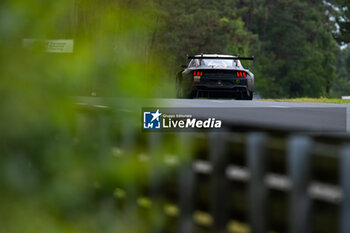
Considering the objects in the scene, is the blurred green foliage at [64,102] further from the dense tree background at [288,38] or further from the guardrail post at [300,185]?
the dense tree background at [288,38]

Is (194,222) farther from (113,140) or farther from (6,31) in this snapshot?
(6,31)

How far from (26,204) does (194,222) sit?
3213 mm

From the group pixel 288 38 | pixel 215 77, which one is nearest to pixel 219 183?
pixel 215 77

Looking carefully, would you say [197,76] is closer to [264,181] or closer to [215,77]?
[215,77]

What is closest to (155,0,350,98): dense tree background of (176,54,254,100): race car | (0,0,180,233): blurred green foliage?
(176,54,254,100): race car

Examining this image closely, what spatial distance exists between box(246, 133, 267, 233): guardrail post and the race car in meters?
15.5

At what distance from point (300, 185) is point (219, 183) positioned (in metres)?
0.87

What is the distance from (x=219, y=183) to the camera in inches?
183

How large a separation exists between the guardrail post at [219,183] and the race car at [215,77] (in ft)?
49.6

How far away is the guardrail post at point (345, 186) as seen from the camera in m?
3.51

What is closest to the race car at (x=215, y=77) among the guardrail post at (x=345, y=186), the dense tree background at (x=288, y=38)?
the guardrail post at (x=345, y=186)

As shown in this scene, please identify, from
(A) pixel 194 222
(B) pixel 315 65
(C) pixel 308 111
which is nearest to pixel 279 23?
(B) pixel 315 65

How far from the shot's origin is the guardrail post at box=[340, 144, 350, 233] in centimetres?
351

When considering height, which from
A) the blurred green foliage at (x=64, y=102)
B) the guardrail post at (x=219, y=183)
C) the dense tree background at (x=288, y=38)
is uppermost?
the dense tree background at (x=288, y=38)
